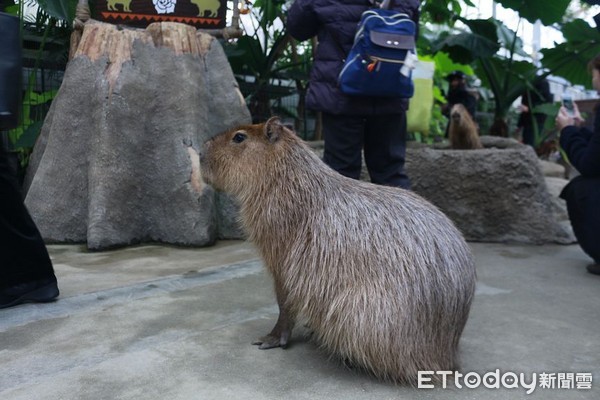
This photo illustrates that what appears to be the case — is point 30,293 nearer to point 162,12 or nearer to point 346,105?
point 346,105

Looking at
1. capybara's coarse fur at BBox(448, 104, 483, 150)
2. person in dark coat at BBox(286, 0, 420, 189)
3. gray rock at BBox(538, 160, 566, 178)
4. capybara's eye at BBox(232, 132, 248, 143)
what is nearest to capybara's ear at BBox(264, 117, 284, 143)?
capybara's eye at BBox(232, 132, 248, 143)

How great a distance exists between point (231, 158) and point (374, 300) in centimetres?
90

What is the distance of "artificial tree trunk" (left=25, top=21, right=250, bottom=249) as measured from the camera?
4379 mm

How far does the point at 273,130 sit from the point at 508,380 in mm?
1351

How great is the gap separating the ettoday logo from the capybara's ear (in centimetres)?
110

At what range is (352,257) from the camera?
7.13 ft

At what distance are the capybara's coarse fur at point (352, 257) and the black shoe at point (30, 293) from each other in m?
1.13

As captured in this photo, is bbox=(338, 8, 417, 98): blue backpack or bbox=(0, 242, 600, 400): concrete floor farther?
bbox=(338, 8, 417, 98): blue backpack

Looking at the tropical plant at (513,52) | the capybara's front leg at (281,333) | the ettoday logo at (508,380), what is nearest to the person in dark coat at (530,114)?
the tropical plant at (513,52)

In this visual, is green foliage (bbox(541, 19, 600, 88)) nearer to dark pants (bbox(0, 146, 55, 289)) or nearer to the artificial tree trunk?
the artificial tree trunk

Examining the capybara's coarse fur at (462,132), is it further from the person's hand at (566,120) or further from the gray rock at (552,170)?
the gray rock at (552,170)

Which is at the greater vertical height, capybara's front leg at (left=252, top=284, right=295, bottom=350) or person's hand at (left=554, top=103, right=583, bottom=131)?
person's hand at (left=554, top=103, right=583, bottom=131)

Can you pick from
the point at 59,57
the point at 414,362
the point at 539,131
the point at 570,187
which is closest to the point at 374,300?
the point at 414,362

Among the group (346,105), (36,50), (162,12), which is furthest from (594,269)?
(36,50)
